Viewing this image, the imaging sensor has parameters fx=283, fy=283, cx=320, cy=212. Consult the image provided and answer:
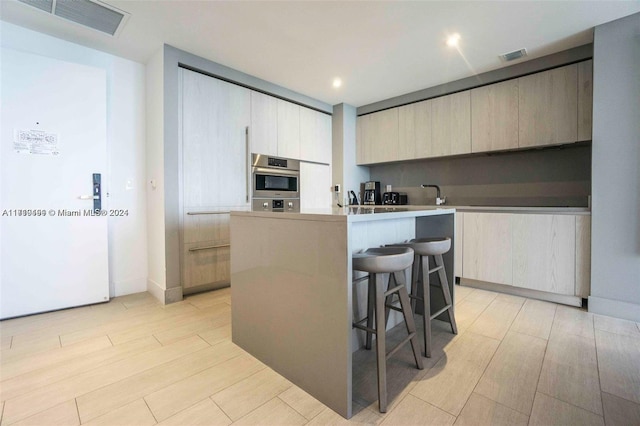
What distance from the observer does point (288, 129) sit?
3836 mm

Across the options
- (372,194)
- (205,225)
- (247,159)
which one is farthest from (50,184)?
(372,194)

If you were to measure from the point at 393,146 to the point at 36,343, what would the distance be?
4159 millimetres

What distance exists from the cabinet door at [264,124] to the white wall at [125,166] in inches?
45.6

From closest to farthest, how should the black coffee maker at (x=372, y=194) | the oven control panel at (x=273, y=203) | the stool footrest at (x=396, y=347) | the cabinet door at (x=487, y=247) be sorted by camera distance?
the stool footrest at (x=396, y=347), the cabinet door at (x=487, y=247), the oven control panel at (x=273, y=203), the black coffee maker at (x=372, y=194)

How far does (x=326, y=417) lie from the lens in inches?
50.2

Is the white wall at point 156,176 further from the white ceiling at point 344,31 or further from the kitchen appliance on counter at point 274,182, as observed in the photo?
the kitchen appliance on counter at point 274,182

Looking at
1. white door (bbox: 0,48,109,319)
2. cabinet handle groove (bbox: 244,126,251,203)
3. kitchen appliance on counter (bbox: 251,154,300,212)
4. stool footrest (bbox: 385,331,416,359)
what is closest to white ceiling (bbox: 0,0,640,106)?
white door (bbox: 0,48,109,319)

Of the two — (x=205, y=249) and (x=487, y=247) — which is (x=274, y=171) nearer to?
(x=205, y=249)

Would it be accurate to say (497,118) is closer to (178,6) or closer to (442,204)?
(442,204)

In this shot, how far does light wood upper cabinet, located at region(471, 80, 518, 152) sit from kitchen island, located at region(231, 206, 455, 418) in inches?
80.3

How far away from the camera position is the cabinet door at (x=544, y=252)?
2611mm

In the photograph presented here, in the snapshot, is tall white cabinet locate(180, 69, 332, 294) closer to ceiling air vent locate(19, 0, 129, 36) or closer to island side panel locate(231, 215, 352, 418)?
ceiling air vent locate(19, 0, 129, 36)

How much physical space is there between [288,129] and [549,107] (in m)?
2.92

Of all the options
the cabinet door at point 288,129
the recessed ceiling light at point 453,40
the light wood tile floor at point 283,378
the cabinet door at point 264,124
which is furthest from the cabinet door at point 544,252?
the cabinet door at point 264,124
